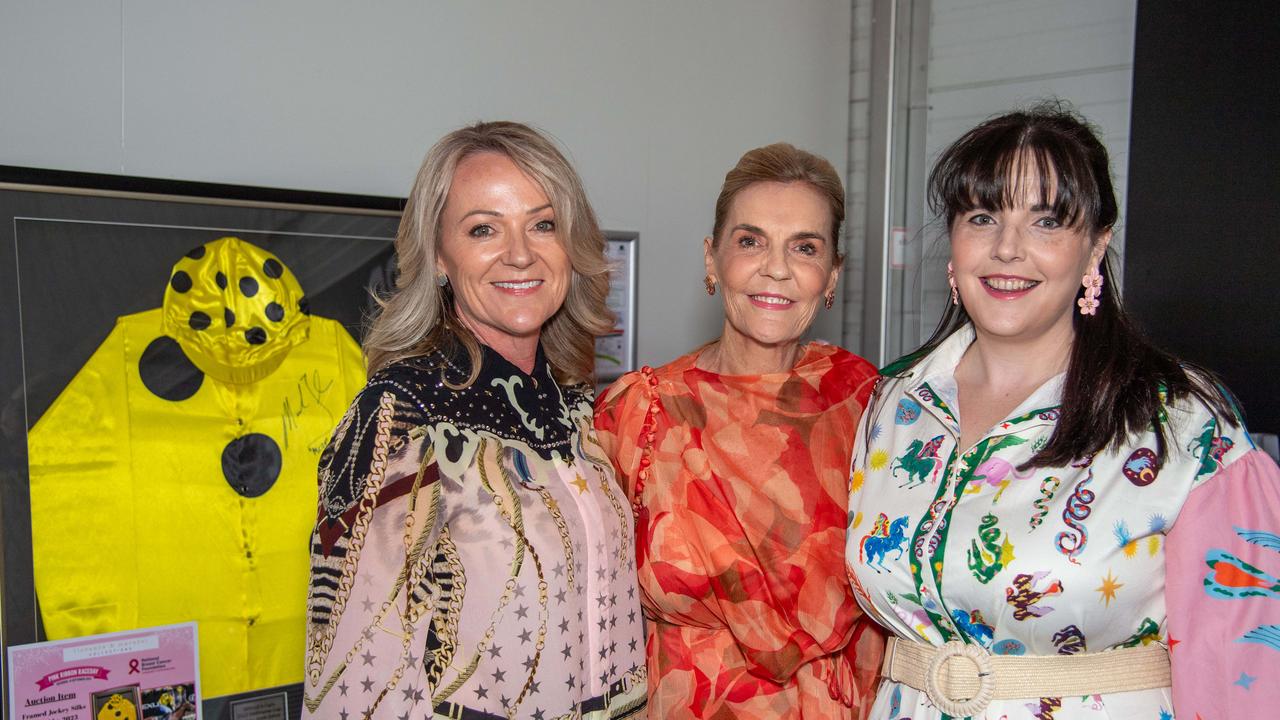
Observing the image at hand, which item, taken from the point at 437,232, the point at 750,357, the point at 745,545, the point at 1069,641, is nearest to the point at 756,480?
the point at 745,545

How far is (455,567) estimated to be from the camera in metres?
1.67

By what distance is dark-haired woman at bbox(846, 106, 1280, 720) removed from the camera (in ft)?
5.01

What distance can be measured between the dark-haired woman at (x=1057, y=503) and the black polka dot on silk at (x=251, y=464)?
1197mm

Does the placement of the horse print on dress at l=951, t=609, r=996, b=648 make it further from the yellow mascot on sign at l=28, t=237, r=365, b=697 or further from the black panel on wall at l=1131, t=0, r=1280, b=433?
the yellow mascot on sign at l=28, t=237, r=365, b=697

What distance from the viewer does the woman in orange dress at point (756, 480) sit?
79.7 inches

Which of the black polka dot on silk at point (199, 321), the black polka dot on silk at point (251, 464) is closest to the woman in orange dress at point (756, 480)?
the black polka dot on silk at point (251, 464)

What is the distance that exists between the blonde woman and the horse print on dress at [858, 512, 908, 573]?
442mm

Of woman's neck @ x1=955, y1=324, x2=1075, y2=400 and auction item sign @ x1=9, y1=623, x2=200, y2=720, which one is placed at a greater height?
woman's neck @ x1=955, y1=324, x2=1075, y2=400

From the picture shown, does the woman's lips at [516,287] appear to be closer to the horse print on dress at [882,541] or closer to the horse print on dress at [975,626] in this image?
the horse print on dress at [882,541]

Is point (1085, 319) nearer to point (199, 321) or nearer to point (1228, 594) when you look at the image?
point (1228, 594)

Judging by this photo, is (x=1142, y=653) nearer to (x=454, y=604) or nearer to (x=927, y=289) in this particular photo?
(x=454, y=604)

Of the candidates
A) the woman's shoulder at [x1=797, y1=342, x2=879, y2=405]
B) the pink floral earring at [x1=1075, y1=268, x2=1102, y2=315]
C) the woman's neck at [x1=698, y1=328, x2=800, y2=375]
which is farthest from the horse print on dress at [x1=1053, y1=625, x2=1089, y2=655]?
the woman's neck at [x1=698, y1=328, x2=800, y2=375]

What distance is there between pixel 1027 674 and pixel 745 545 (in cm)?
58

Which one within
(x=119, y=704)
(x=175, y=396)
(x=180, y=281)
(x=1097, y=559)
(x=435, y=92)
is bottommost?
(x=119, y=704)
